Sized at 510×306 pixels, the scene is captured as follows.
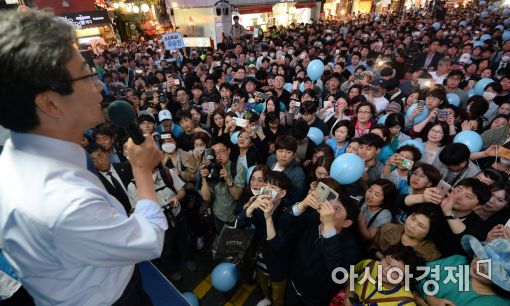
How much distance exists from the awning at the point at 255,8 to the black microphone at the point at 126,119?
60.4 ft

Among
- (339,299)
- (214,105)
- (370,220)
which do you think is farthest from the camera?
(214,105)

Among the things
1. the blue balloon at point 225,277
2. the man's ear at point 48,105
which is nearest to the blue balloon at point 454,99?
the blue balloon at point 225,277

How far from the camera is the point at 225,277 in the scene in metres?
3.13

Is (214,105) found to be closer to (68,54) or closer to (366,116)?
(366,116)

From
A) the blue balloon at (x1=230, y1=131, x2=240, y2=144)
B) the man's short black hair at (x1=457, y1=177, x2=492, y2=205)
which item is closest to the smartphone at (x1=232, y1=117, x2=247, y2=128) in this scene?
the blue balloon at (x1=230, y1=131, x2=240, y2=144)

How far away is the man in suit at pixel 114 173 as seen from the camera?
276 centimetres

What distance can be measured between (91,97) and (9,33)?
319mm

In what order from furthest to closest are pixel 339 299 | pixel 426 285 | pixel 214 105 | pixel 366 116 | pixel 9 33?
pixel 214 105
pixel 366 116
pixel 339 299
pixel 426 285
pixel 9 33

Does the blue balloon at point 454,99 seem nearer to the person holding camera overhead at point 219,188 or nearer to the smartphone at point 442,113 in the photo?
the smartphone at point 442,113

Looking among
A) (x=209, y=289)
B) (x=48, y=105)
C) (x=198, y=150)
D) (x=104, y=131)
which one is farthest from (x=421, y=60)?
(x=48, y=105)

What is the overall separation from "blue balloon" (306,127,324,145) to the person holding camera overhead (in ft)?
5.19

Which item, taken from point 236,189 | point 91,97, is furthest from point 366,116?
point 91,97

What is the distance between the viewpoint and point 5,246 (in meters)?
1.01

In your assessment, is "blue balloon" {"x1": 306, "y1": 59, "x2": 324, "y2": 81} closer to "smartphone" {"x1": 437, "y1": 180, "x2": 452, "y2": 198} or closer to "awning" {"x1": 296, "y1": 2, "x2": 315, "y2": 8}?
"smartphone" {"x1": 437, "y1": 180, "x2": 452, "y2": 198}
